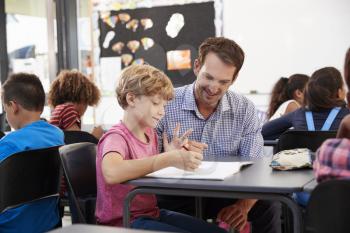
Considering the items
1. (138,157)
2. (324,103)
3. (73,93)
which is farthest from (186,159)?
(73,93)

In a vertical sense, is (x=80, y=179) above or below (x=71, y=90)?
below

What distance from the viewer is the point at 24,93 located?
2.33 m

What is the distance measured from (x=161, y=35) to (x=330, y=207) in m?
4.40

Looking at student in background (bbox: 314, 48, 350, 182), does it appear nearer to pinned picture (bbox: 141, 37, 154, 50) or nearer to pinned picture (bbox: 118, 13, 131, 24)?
pinned picture (bbox: 141, 37, 154, 50)

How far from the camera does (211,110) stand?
2.36 metres

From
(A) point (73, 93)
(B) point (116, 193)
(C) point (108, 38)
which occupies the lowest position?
(B) point (116, 193)

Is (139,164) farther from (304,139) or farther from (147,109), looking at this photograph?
(304,139)

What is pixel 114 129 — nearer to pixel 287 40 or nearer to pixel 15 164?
pixel 15 164

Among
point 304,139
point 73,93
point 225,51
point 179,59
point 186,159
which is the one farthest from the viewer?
point 179,59

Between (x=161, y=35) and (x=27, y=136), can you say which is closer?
(x=27, y=136)

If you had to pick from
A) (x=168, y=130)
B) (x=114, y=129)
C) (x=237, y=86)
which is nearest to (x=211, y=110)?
(x=168, y=130)

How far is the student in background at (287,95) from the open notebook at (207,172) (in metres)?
2.22

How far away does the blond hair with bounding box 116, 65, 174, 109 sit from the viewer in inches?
75.4

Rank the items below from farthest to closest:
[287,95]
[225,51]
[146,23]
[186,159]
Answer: [146,23], [287,95], [225,51], [186,159]
